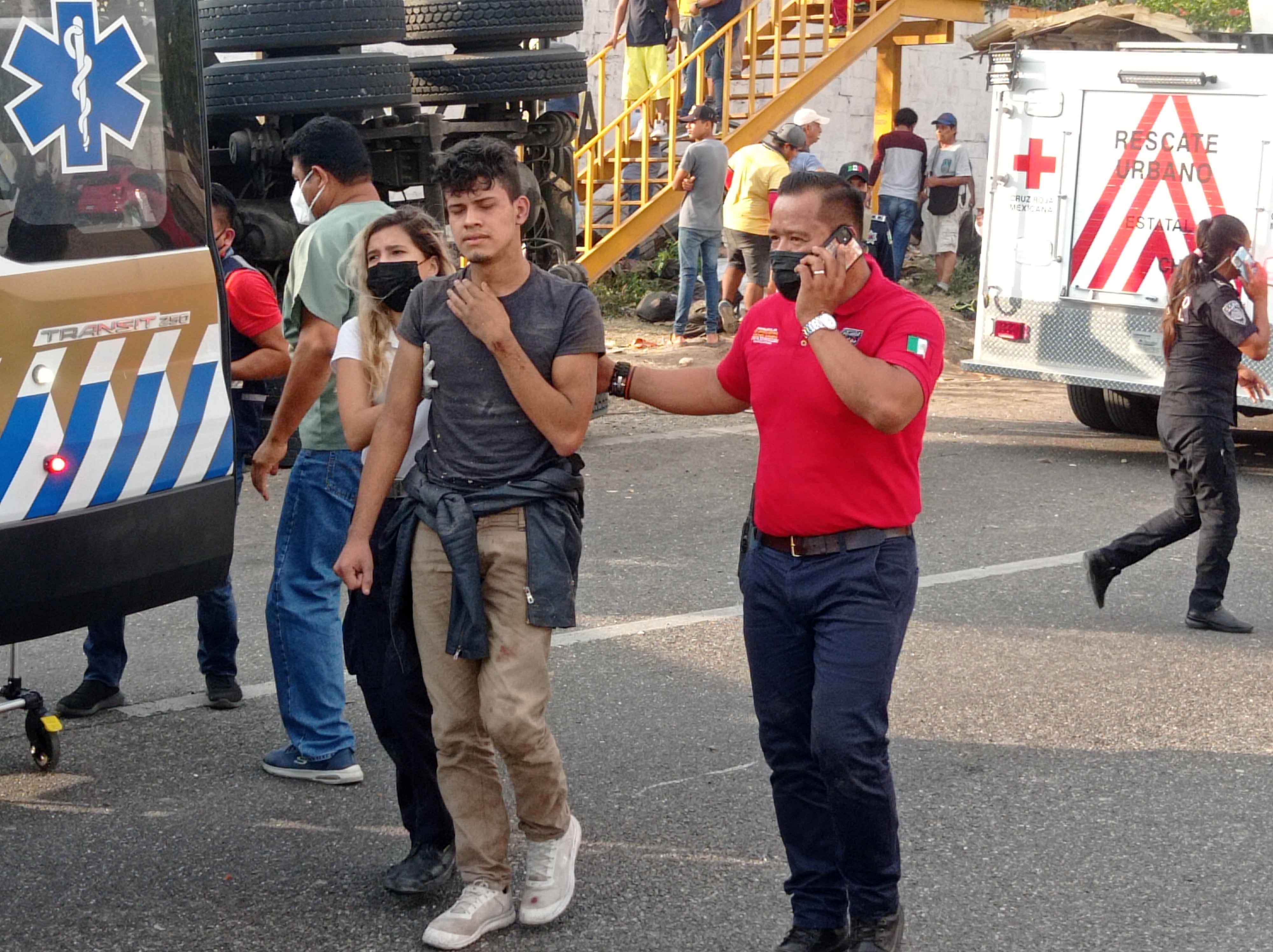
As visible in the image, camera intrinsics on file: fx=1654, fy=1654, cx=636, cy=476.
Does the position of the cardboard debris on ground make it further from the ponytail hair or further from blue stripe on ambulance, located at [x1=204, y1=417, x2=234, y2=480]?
blue stripe on ambulance, located at [x1=204, y1=417, x2=234, y2=480]

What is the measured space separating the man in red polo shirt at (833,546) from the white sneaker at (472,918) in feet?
2.12

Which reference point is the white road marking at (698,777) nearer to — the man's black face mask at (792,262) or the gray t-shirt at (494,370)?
the gray t-shirt at (494,370)

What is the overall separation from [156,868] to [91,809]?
0.49 meters

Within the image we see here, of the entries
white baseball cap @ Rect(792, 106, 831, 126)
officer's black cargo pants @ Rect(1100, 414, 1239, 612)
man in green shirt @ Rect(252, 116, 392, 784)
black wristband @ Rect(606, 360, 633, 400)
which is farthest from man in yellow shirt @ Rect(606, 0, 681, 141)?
black wristband @ Rect(606, 360, 633, 400)

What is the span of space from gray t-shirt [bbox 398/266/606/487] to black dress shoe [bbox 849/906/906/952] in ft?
3.96

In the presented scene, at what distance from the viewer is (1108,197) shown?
402 inches

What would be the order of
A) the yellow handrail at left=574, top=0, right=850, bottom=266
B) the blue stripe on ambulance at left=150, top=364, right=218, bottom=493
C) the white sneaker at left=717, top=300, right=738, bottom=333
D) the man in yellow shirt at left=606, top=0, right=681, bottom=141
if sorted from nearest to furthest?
the blue stripe on ambulance at left=150, top=364, right=218, bottom=493
the white sneaker at left=717, top=300, right=738, bottom=333
the yellow handrail at left=574, top=0, right=850, bottom=266
the man in yellow shirt at left=606, top=0, right=681, bottom=141

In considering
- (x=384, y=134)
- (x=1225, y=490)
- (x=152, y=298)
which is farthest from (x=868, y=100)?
(x=152, y=298)

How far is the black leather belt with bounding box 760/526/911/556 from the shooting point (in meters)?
3.46

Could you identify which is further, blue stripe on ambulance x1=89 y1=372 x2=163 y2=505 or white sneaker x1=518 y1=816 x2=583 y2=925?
blue stripe on ambulance x1=89 y1=372 x2=163 y2=505

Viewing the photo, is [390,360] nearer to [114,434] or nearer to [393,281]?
[393,281]

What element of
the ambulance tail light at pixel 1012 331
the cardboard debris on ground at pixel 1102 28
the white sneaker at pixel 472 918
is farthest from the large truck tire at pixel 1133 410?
the white sneaker at pixel 472 918

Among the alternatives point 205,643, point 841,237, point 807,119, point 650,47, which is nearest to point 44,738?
point 205,643

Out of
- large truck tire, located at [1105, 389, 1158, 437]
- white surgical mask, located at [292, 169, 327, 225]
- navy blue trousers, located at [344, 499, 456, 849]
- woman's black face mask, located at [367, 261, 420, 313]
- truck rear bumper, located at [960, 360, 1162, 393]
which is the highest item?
white surgical mask, located at [292, 169, 327, 225]
